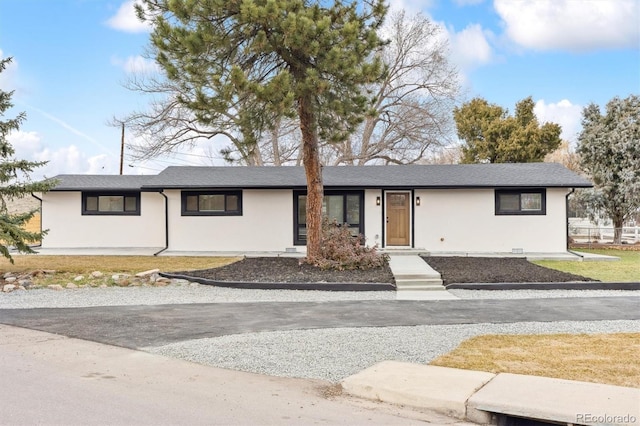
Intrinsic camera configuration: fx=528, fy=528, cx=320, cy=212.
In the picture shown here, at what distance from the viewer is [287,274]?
13.2m

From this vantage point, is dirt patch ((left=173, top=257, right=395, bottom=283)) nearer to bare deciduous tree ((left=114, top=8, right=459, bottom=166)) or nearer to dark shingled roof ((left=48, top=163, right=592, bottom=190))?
dark shingled roof ((left=48, top=163, right=592, bottom=190))

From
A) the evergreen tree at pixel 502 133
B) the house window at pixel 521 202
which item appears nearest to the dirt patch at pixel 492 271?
the house window at pixel 521 202

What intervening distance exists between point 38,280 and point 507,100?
2630 centimetres

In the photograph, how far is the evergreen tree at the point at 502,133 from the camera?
2848 centimetres

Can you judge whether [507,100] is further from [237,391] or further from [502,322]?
[237,391]

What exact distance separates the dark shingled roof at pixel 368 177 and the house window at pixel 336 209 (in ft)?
1.53

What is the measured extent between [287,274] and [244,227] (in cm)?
559

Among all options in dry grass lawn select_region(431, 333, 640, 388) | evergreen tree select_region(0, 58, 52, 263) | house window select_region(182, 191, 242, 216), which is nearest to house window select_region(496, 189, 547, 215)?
→ house window select_region(182, 191, 242, 216)

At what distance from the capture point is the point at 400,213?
18250 millimetres

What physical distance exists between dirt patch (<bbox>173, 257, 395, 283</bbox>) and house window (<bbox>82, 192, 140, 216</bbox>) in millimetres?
6612

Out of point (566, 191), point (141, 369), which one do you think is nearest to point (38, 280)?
point (141, 369)

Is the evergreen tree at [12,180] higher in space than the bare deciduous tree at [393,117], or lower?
lower

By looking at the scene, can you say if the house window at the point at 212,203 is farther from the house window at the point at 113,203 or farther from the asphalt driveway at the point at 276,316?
the asphalt driveway at the point at 276,316

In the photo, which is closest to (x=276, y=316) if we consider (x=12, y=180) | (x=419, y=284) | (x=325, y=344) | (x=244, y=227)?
(x=325, y=344)
